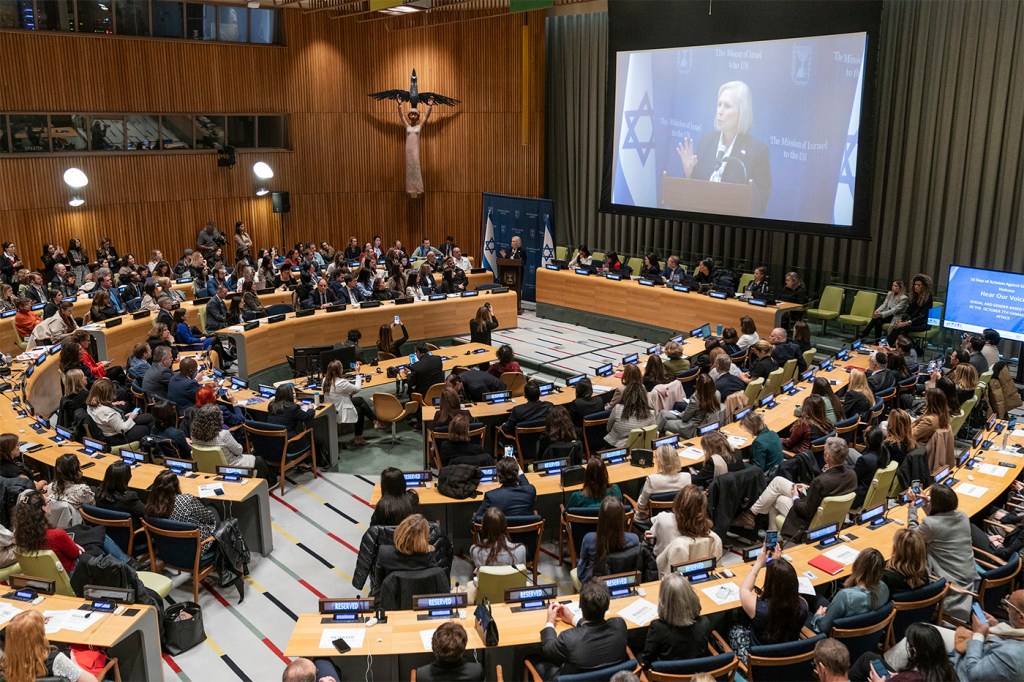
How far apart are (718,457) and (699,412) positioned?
1753 millimetres

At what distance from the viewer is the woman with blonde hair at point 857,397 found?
29.8 feet

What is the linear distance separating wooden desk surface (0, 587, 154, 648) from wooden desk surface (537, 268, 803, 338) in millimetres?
10935

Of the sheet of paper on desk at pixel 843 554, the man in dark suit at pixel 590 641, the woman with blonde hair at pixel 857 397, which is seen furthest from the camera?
the woman with blonde hair at pixel 857 397

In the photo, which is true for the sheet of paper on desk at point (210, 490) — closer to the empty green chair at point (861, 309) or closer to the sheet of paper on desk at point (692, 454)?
the sheet of paper on desk at point (692, 454)

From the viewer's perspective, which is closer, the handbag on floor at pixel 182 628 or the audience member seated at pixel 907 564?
the audience member seated at pixel 907 564

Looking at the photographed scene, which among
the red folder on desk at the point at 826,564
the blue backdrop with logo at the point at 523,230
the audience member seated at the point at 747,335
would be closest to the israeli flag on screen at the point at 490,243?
the blue backdrop with logo at the point at 523,230

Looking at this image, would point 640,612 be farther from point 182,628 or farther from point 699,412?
point 699,412

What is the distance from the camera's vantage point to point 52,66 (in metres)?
16.9

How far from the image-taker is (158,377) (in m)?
9.78

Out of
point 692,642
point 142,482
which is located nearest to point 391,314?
point 142,482

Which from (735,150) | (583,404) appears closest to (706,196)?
(735,150)

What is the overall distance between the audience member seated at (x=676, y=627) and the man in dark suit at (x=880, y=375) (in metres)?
5.86

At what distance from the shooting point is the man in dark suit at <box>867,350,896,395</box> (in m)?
9.89

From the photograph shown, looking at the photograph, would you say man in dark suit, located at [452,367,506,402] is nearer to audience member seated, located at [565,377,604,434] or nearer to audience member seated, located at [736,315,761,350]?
audience member seated, located at [565,377,604,434]
